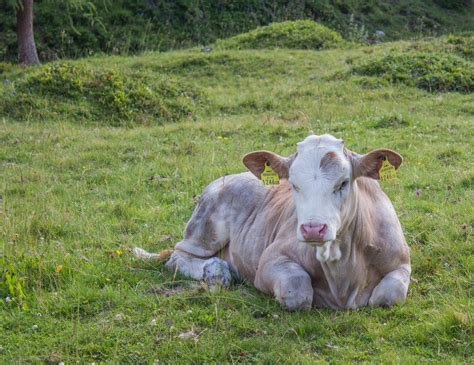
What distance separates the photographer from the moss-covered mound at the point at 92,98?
16.6m

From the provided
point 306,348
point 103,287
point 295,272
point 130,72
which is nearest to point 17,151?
point 130,72

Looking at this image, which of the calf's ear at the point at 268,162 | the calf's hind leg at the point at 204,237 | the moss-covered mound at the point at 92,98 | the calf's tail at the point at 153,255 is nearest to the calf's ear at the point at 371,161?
the calf's ear at the point at 268,162

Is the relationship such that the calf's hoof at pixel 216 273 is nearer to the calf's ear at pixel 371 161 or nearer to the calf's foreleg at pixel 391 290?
the calf's foreleg at pixel 391 290

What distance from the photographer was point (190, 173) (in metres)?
11.6

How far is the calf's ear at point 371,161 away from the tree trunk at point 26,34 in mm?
17875

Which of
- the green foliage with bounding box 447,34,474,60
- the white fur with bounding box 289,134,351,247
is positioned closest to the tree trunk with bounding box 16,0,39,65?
the green foliage with bounding box 447,34,474,60

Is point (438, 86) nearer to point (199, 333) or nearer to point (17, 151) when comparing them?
point (17, 151)

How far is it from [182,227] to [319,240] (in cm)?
394

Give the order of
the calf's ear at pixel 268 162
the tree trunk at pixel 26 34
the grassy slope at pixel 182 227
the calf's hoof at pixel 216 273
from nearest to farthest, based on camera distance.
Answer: the grassy slope at pixel 182 227 → the calf's ear at pixel 268 162 → the calf's hoof at pixel 216 273 → the tree trunk at pixel 26 34

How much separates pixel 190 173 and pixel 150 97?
5939 mm

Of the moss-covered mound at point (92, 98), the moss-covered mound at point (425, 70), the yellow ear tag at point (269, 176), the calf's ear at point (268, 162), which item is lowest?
the moss-covered mound at point (92, 98)

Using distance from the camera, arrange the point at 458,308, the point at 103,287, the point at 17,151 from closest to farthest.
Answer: the point at 458,308
the point at 103,287
the point at 17,151

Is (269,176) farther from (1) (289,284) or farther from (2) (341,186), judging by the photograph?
(1) (289,284)

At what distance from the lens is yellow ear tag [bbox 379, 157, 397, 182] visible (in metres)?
6.42
